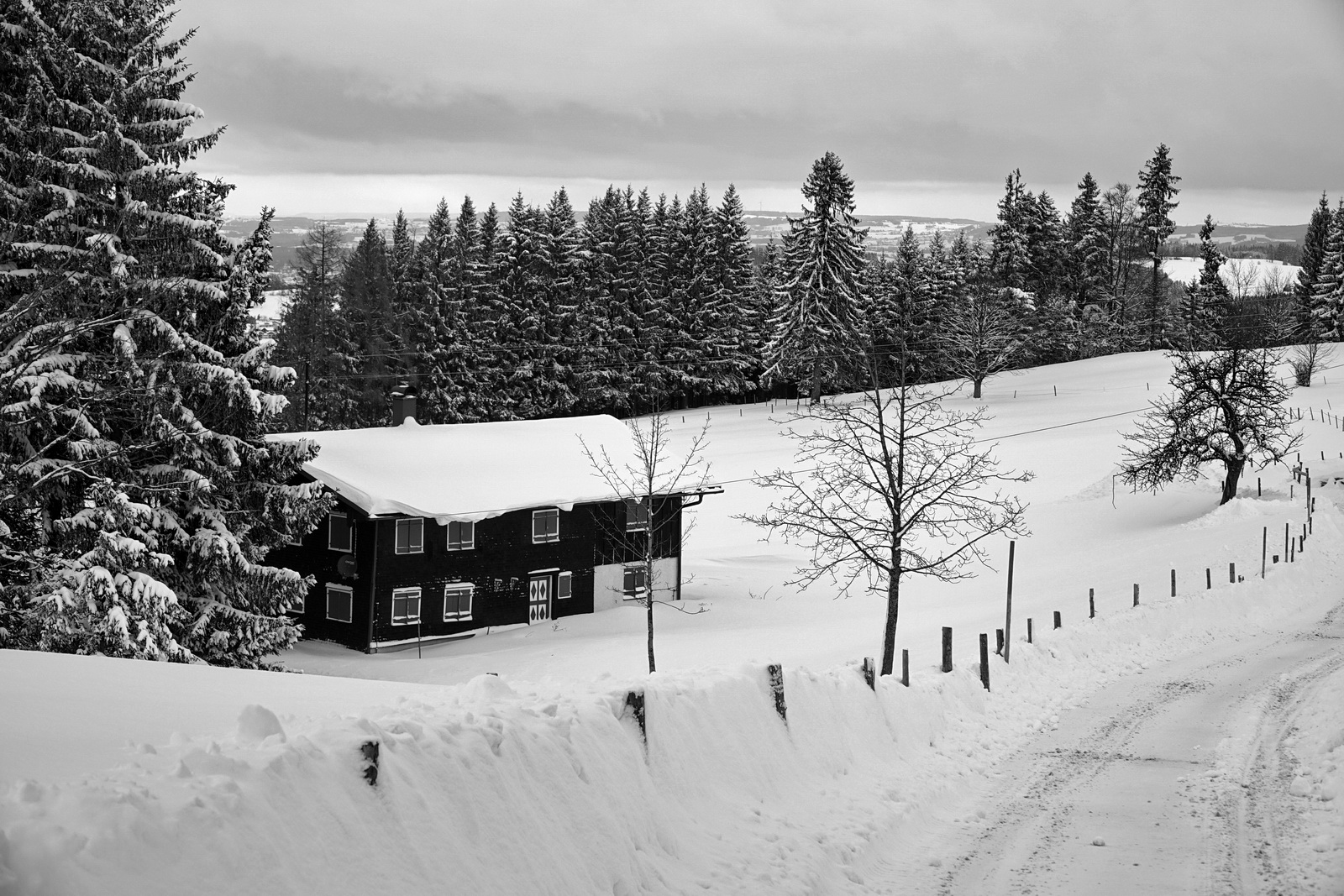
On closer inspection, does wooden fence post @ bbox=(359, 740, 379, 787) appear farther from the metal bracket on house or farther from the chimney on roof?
the chimney on roof

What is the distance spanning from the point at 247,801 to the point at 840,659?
2130cm

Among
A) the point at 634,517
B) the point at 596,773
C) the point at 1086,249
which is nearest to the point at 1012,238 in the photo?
the point at 1086,249

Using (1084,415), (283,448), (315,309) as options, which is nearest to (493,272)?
(315,309)

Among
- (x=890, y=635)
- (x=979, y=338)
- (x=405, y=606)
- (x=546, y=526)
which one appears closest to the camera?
(x=890, y=635)

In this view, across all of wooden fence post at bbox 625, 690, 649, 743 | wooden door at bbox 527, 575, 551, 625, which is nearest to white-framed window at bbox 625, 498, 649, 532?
wooden door at bbox 527, 575, 551, 625

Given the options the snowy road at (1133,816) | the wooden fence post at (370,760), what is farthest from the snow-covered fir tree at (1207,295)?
the wooden fence post at (370,760)

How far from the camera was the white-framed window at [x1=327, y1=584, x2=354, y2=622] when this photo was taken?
32406 millimetres

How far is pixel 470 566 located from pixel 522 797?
26973mm

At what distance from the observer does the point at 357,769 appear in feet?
21.8

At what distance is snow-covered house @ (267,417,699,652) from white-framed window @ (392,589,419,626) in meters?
0.04

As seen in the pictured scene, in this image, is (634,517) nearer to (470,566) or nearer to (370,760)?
(470,566)

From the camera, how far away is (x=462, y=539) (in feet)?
111

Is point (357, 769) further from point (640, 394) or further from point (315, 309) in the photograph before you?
point (640, 394)

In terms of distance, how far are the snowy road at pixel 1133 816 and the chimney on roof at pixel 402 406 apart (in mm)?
29979
